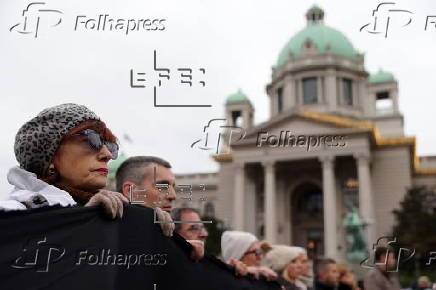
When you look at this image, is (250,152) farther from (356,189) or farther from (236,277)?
(236,277)

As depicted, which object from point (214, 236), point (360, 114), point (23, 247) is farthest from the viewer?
point (360, 114)

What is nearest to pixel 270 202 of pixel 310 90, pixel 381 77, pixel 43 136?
pixel 310 90

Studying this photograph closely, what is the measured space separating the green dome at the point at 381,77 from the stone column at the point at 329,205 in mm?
11541

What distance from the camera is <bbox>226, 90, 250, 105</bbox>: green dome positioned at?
47.1 m

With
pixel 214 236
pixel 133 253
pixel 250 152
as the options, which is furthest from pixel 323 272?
pixel 250 152

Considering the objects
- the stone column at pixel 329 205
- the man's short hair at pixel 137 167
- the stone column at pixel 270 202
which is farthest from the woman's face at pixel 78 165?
the stone column at pixel 270 202

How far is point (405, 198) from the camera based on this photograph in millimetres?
34750

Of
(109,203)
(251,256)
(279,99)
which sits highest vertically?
(279,99)

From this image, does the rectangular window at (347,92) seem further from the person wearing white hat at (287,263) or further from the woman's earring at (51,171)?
A: the woman's earring at (51,171)

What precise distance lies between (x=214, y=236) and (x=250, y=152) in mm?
7873

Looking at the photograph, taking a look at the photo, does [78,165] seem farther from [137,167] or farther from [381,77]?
[381,77]

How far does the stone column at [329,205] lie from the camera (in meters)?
35.9

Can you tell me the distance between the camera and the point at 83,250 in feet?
5.43

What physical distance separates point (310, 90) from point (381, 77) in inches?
235
